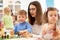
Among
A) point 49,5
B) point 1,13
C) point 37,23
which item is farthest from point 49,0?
point 1,13

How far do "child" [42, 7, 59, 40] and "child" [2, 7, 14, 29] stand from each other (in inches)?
9.2

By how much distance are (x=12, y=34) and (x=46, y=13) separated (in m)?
0.28

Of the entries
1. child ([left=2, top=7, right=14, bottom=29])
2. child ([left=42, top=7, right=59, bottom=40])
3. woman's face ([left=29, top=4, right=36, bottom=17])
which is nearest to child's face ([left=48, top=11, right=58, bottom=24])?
child ([left=42, top=7, right=59, bottom=40])

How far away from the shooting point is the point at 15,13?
3.49 feet

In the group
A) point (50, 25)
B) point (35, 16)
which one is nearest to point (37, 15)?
point (35, 16)

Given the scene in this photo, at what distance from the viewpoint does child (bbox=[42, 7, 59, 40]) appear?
3.49ft

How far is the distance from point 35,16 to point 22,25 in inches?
4.4

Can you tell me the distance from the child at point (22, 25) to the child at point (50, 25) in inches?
4.5

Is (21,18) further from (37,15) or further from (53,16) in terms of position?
(53,16)

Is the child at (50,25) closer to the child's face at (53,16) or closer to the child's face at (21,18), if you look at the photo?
the child's face at (53,16)

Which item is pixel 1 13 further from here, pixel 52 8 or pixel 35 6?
pixel 52 8

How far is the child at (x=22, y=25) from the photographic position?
3.51 feet

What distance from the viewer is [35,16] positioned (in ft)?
3.56

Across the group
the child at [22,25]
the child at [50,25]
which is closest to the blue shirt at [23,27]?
the child at [22,25]
